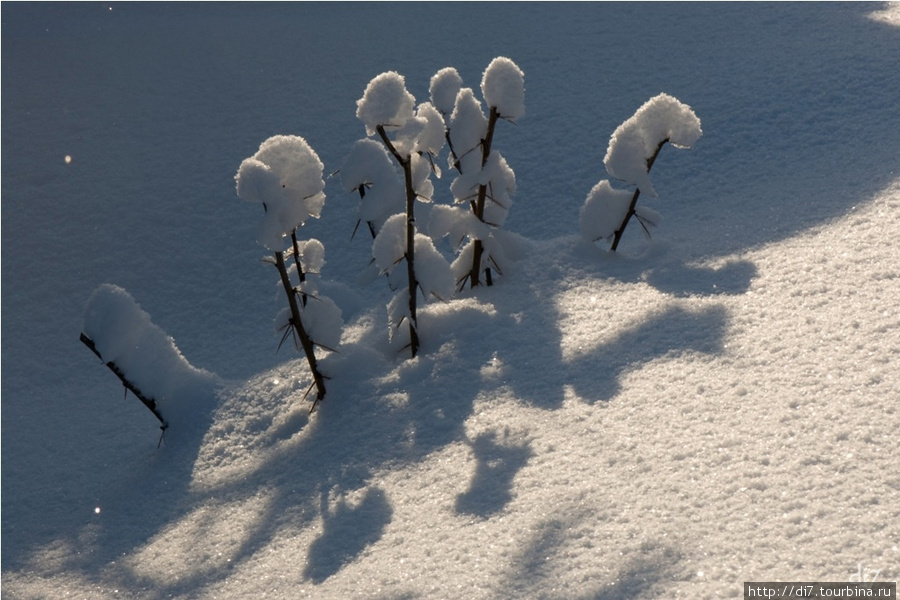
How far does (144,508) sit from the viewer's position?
2.26m

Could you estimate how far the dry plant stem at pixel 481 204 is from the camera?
2371 mm

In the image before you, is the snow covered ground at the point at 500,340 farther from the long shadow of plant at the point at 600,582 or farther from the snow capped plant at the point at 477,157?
the snow capped plant at the point at 477,157

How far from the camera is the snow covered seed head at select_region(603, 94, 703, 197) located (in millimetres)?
2547

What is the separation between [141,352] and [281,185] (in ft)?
2.51

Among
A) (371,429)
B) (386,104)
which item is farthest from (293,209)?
(371,429)

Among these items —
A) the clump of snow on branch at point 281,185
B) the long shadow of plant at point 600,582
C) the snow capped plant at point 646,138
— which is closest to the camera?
the long shadow of plant at point 600,582

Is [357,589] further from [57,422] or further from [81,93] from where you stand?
[81,93]

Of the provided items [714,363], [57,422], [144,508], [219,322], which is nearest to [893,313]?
[714,363]

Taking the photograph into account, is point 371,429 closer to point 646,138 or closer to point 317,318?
point 317,318

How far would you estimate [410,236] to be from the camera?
89.1 inches

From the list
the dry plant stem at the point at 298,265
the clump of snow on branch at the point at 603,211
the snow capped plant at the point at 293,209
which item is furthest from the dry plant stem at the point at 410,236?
the clump of snow on branch at the point at 603,211

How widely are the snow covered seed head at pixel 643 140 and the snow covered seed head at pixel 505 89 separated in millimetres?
395

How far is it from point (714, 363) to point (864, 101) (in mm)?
2334

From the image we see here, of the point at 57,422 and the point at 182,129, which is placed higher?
the point at 182,129
